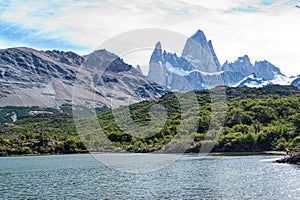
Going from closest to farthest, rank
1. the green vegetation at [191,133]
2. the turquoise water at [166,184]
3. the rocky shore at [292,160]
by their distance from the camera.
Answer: the turquoise water at [166,184] < the rocky shore at [292,160] < the green vegetation at [191,133]

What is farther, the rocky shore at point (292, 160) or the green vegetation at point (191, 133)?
the green vegetation at point (191, 133)

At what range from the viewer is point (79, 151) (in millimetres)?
148000

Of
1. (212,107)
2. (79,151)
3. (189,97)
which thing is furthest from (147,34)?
(189,97)

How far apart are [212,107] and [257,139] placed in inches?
1725

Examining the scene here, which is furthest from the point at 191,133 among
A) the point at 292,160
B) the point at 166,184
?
the point at 166,184

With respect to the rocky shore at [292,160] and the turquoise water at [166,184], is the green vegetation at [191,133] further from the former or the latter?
the turquoise water at [166,184]

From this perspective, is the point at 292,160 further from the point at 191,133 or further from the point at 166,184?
the point at 191,133

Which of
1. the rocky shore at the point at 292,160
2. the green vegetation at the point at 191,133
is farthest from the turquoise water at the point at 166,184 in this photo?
the green vegetation at the point at 191,133

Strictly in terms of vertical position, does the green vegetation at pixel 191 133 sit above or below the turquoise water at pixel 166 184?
above

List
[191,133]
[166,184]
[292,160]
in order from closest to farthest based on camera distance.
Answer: [166,184]
[292,160]
[191,133]

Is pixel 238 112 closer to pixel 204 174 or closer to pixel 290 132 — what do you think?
pixel 290 132

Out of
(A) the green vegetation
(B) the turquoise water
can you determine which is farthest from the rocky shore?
(A) the green vegetation

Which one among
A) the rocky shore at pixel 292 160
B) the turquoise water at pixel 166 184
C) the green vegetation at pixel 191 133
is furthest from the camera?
the green vegetation at pixel 191 133

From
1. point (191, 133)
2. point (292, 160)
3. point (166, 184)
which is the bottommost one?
point (166, 184)
